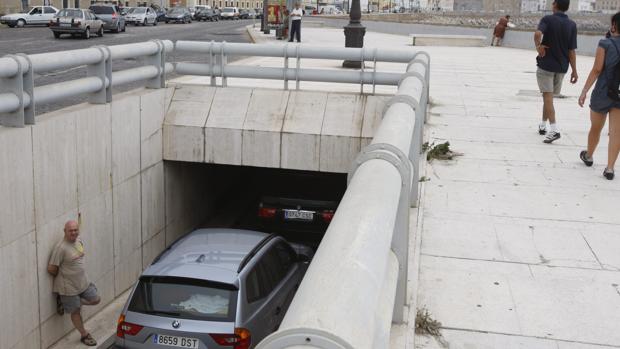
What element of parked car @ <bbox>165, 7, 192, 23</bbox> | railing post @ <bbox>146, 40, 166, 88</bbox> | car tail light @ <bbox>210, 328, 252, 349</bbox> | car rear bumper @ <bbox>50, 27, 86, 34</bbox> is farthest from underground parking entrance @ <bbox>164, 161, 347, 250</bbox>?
parked car @ <bbox>165, 7, 192, 23</bbox>

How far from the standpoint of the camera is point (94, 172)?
10.2 m

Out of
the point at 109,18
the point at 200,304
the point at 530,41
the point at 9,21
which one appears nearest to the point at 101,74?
the point at 200,304

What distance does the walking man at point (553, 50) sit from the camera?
33.4ft

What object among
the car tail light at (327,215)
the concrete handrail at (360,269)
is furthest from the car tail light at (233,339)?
the car tail light at (327,215)

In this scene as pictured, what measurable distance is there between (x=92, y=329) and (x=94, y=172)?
2.04 m

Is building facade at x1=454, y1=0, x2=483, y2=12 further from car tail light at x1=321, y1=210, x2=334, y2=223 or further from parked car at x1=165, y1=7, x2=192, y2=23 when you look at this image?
car tail light at x1=321, y1=210, x2=334, y2=223

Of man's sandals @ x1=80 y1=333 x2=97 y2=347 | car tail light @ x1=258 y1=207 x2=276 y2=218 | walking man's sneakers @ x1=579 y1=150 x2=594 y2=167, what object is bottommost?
man's sandals @ x1=80 y1=333 x2=97 y2=347

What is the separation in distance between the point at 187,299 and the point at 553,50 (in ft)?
19.1

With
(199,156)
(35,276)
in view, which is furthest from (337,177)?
(35,276)

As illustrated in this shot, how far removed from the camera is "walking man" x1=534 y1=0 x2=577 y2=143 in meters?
10.2

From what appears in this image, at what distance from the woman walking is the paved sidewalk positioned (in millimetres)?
458

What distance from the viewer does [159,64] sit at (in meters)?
12.4

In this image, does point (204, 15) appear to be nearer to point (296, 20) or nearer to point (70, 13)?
point (70, 13)

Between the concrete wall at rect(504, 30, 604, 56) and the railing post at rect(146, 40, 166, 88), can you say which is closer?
the railing post at rect(146, 40, 166, 88)
